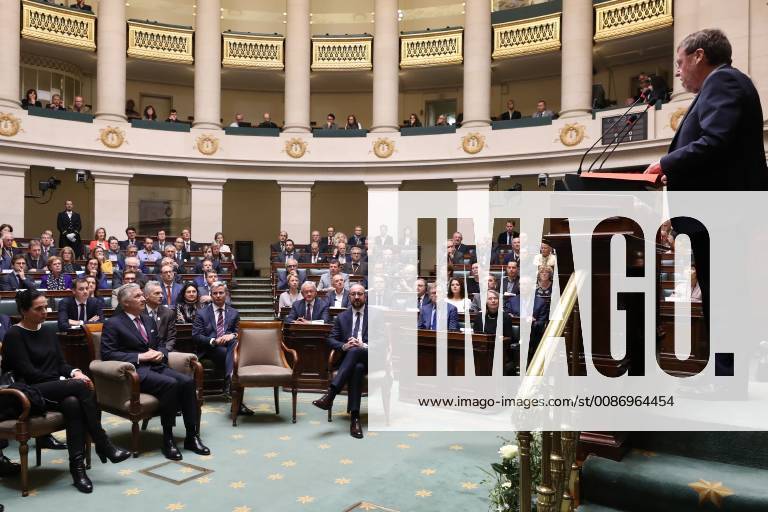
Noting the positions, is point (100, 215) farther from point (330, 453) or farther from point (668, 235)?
point (668, 235)

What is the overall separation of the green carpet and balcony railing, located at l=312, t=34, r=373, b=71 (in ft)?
43.1

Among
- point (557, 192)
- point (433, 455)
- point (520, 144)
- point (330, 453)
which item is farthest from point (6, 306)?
point (520, 144)

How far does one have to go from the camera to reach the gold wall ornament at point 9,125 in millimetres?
13438

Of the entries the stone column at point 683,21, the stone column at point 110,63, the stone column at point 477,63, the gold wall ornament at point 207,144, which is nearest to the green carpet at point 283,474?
the stone column at point 683,21

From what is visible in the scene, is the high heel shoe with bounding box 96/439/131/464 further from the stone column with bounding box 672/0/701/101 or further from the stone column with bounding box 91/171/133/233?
the stone column with bounding box 672/0/701/101

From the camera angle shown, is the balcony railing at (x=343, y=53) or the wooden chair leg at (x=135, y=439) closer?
the wooden chair leg at (x=135, y=439)

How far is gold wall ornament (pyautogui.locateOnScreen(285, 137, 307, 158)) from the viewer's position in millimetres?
15961

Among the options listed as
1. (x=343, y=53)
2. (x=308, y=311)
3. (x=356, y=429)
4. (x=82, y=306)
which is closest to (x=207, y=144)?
(x=343, y=53)

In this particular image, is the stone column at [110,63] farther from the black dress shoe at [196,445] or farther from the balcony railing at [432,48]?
the black dress shoe at [196,445]

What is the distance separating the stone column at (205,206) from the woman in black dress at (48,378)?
1178cm

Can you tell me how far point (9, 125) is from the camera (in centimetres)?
1353

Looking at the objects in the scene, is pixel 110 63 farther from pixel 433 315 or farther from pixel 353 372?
pixel 353 372

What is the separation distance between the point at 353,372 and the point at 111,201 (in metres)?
11.7

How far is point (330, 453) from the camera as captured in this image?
15.0 feet
